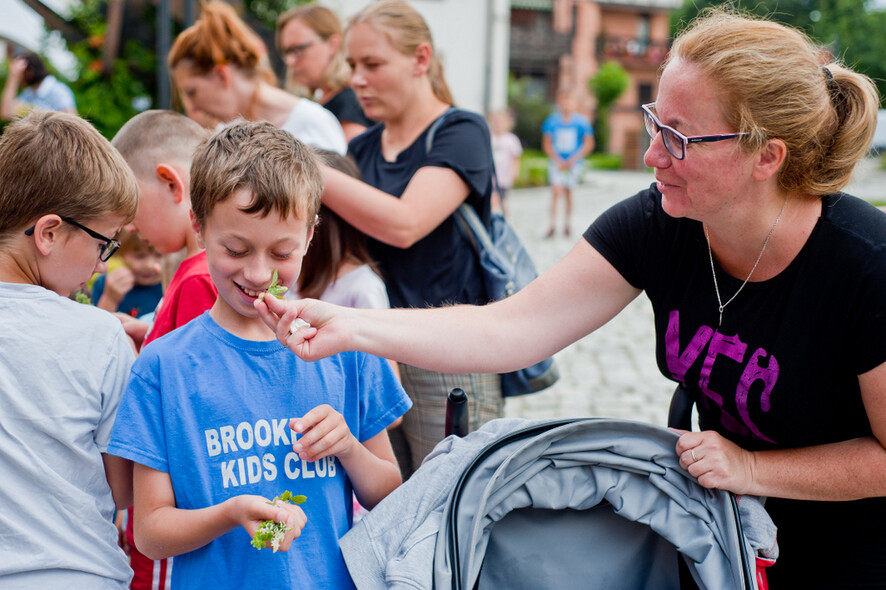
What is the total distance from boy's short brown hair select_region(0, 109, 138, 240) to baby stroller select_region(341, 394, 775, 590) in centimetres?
100

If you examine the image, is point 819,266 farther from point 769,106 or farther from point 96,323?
point 96,323

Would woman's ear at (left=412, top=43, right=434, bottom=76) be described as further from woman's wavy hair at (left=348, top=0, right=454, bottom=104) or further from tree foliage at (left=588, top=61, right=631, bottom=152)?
tree foliage at (left=588, top=61, right=631, bottom=152)

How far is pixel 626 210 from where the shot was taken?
→ 221cm

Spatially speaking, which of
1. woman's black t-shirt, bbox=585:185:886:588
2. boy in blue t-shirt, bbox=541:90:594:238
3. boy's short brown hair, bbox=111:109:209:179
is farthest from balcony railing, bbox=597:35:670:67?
woman's black t-shirt, bbox=585:185:886:588

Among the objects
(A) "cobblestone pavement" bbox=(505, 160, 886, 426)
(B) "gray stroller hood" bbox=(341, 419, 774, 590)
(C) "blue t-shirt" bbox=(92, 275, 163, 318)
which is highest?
(B) "gray stroller hood" bbox=(341, 419, 774, 590)

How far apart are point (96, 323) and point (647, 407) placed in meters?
4.71

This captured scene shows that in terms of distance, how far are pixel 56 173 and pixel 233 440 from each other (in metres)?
0.77

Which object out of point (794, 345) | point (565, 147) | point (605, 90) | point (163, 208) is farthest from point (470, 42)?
point (605, 90)

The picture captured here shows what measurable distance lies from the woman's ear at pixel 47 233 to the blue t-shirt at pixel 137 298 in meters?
1.78

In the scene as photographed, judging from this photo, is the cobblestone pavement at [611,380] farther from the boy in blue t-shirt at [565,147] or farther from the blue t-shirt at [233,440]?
the boy in blue t-shirt at [565,147]

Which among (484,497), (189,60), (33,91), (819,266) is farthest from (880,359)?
(33,91)

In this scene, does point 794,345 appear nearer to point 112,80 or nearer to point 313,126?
point 313,126

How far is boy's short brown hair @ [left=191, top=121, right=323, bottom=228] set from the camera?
1.92 m

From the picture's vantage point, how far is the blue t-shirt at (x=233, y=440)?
1813mm
